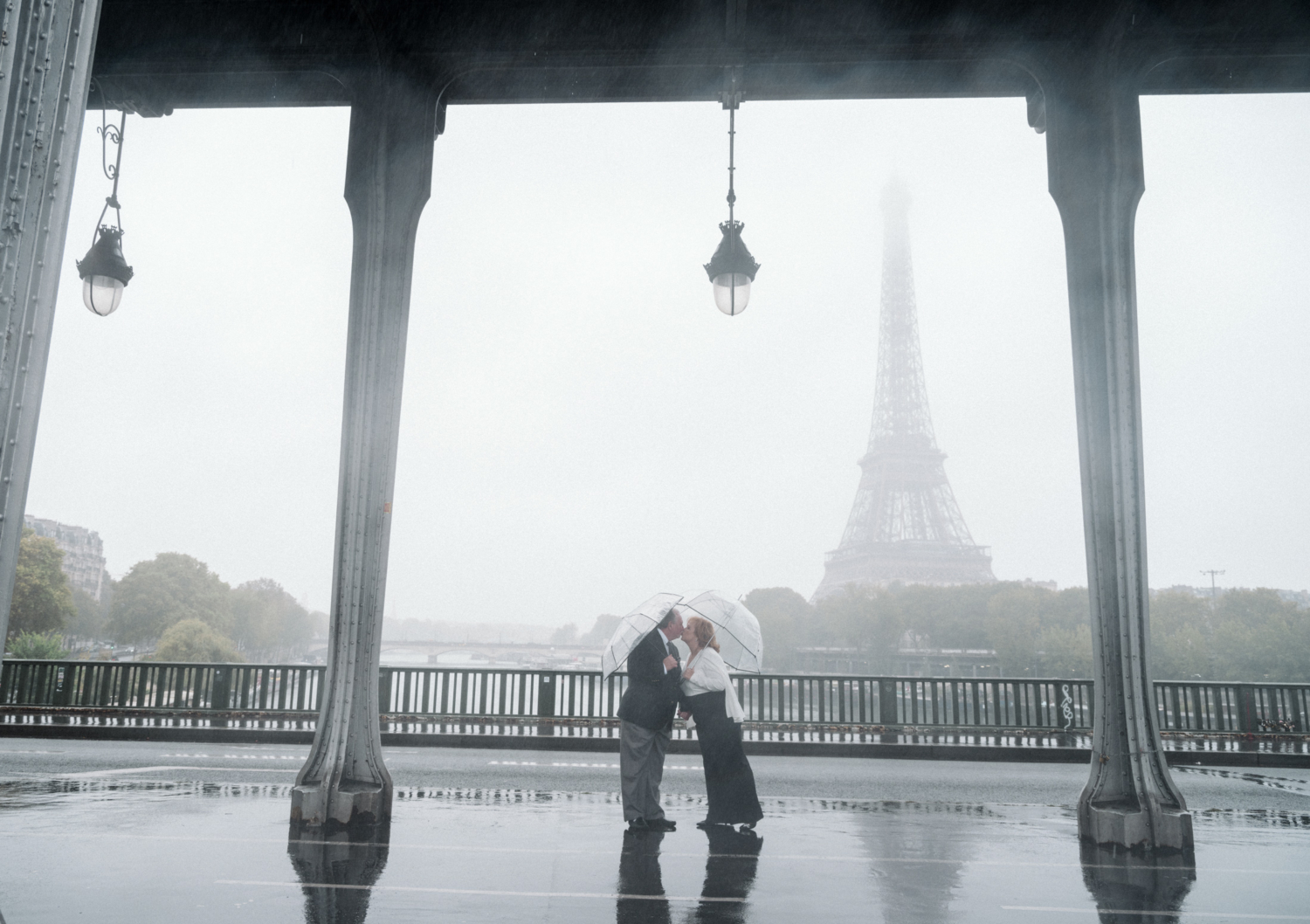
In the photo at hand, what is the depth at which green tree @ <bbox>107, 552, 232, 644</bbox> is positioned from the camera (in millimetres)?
55594

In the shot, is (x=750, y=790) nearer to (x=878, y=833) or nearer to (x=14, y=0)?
(x=878, y=833)

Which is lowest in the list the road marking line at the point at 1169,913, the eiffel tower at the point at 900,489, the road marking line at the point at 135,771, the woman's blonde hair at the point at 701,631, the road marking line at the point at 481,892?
the road marking line at the point at 135,771

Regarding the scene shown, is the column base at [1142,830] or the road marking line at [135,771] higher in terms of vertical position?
the column base at [1142,830]

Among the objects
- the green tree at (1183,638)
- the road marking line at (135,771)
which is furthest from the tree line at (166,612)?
the green tree at (1183,638)

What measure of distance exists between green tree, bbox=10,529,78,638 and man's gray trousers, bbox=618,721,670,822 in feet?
165

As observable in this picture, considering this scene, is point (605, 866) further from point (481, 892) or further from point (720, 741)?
point (720, 741)

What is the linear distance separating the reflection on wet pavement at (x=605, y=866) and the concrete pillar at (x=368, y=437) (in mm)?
511

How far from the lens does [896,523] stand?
8419 centimetres

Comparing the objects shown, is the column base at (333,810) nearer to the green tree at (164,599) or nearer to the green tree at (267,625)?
the green tree at (164,599)

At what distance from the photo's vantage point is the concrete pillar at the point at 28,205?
2.65m

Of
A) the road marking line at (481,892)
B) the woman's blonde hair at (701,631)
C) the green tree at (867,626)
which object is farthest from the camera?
the green tree at (867,626)

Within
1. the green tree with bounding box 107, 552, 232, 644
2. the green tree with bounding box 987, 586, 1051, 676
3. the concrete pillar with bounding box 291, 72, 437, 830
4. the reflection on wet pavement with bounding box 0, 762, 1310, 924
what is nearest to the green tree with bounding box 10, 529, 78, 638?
the green tree with bounding box 107, 552, 232, 644

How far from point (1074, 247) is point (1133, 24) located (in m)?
2.10

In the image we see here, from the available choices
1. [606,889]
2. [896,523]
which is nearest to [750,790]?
[606,889]
